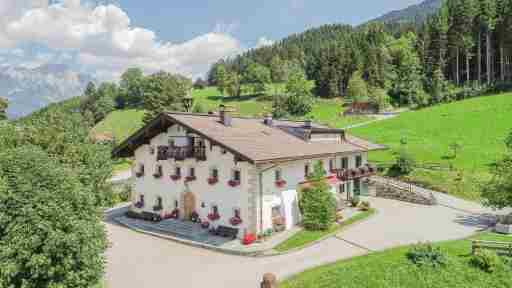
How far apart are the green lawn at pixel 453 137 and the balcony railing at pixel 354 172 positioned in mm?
5943

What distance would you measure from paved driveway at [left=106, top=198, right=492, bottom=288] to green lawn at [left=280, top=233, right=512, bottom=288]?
173 centimetres

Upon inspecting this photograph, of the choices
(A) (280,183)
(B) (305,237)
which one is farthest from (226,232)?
(B) (305,237)

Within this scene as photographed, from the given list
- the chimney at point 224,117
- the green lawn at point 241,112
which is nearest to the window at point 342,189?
the chimney at point 224,117

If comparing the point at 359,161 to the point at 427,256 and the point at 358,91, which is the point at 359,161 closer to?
the point at 427,256

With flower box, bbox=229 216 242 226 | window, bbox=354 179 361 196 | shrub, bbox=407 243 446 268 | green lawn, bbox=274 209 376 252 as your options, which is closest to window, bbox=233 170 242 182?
flower box, bbox=229 216 242 226

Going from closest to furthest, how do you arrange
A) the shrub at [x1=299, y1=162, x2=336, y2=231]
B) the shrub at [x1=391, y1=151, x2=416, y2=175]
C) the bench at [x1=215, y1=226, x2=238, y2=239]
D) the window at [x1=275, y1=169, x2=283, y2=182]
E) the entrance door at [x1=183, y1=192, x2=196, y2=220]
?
1. the bench at [x1=215, y1=226, x2=238, y2=239]
2. the window at [x1=275, y1=169, x2=283, y2=182]
3. the shrub at [x1=299, y1=162, x2=336, y2=231]
4. the entrance door at [x1=183, y1=192, x2=196, y2=220]
5. the shrub at [x1=391, y1=151, x2=416, y2=175]

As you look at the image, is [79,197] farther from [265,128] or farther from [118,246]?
[265,128]

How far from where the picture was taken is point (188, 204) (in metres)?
24.6

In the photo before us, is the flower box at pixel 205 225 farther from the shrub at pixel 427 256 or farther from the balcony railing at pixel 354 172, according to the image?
the shrub at pixel 427 256

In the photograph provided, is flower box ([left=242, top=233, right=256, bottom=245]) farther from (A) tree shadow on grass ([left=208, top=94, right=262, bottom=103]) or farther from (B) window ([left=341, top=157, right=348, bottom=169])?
(A) tree shadow on grass ([left=208, top=94, right=262, bottom=103])

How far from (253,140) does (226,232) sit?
6.11 m

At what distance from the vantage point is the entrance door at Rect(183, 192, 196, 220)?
24328mm

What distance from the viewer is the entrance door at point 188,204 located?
24.3 metres

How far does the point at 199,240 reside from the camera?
21.5m
